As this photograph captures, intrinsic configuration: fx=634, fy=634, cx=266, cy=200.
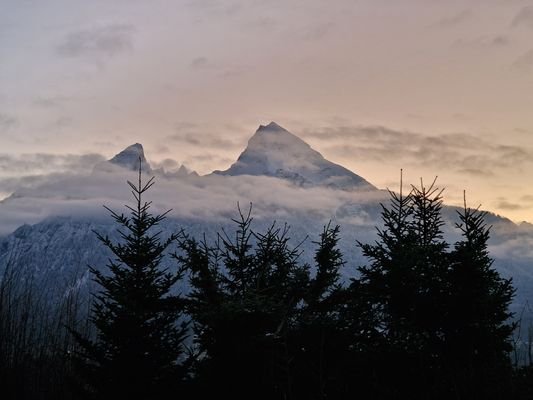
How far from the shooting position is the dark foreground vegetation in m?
13.4

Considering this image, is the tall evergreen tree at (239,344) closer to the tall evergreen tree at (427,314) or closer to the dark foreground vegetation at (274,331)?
the dark foreground vegetation at (274,331)

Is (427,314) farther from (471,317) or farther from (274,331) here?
Result: (274,331)

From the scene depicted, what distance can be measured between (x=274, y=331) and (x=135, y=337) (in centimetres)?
358

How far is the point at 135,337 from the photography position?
587 inches

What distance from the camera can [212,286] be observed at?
15.0m

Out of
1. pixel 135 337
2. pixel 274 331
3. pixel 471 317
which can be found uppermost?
pixel 471 317

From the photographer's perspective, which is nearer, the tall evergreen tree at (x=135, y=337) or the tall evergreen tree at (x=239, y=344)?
the tall evergreen tree at (x=239, y=344)

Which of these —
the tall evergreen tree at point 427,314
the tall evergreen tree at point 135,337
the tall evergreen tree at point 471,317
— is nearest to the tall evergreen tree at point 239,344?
the tall evergreen tree at point 135,337

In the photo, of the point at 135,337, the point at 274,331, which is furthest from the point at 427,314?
the point at 135,337

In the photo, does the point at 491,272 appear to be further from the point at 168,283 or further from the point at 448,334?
the point at 168,283

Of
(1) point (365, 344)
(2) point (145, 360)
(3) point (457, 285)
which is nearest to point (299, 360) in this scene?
(1) point (365, 344)

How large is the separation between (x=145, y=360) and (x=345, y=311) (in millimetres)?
5081

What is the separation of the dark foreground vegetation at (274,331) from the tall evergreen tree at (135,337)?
27mm

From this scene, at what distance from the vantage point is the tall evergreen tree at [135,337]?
578 inches
